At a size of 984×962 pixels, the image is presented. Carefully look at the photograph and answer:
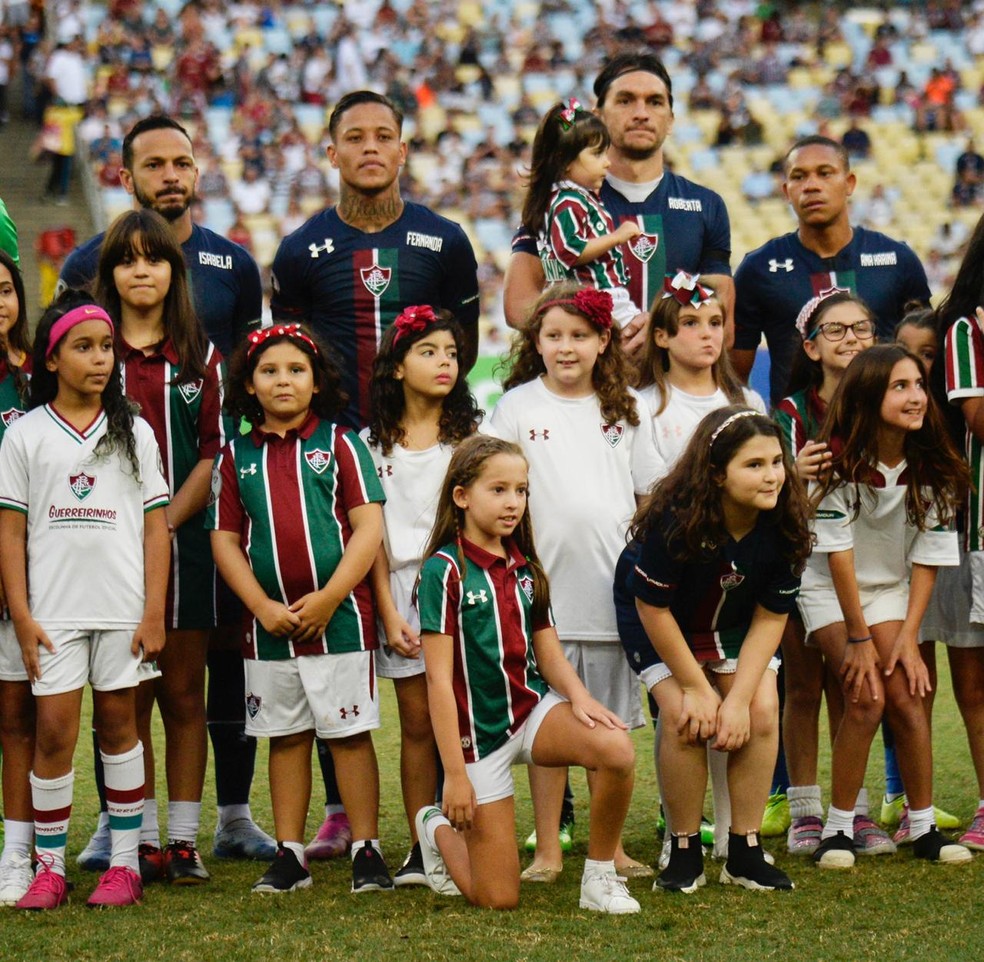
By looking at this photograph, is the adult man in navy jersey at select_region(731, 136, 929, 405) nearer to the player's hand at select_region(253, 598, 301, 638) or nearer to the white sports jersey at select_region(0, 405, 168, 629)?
the player's hand at select_region(253, 598, 301, 638)

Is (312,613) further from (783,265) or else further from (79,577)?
(783,265)

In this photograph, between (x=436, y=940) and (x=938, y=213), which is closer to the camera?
(x=436, y=940)

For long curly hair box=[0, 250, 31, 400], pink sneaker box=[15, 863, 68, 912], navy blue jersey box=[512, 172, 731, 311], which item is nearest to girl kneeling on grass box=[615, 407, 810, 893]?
→ navy blue jersey box=[512, 172, 731, 311]

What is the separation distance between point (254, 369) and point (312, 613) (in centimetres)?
77

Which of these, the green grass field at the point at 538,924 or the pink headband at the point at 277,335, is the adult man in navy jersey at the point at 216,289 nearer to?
the green grass field at the point at 538,924

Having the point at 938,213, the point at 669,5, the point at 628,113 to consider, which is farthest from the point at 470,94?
the point at 628,113

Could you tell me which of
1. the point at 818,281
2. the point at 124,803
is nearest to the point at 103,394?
the point at 124,803

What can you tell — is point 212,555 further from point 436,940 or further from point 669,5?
point 669,5

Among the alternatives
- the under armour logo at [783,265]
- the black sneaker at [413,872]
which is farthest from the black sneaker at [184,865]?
the under armour logo at [783,265]

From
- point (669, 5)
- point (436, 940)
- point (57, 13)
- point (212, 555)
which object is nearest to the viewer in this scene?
point (436, 940)

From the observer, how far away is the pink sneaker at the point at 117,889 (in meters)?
4.60

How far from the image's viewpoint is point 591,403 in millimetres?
5164

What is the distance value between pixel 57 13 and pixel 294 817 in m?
20.0

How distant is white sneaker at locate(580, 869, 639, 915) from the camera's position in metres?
4.45
